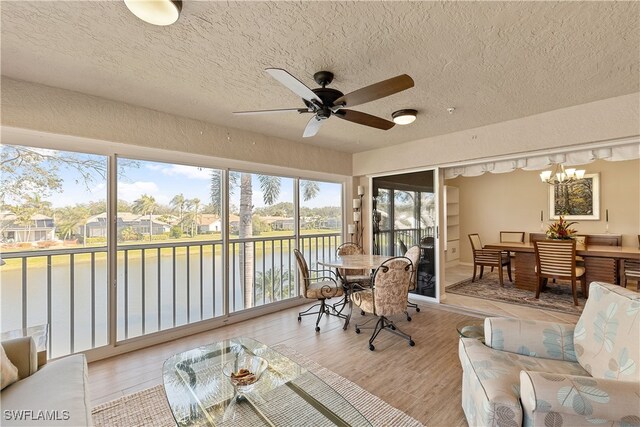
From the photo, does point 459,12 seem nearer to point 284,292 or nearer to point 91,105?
point 91,105

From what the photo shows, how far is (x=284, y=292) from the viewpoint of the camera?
453 cm

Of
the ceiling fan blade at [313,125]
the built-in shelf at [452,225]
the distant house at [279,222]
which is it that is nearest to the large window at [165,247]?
the distant house at [279,222]

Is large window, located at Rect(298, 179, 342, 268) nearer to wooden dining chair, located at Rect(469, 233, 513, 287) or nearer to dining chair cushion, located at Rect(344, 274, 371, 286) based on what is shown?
dining chair cushion, located at Rect(344, 274, 371, 286)

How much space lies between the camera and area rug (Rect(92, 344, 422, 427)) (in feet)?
6.20

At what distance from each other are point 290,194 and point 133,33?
298cm

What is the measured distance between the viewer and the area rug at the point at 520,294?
4044 millimetres

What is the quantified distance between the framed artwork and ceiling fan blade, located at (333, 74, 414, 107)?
6359 mm

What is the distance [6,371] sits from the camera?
1.52m

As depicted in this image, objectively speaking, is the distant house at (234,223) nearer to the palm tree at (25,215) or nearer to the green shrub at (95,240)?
the green shrub at (95,240)

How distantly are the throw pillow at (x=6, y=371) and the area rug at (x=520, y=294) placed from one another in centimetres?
515

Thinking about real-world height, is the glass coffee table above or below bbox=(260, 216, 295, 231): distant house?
below

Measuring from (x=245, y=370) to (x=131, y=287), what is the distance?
83.6 inches

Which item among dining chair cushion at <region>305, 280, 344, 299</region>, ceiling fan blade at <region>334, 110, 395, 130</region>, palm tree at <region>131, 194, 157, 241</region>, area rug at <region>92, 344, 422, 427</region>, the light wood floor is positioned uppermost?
ceiling fan blade at <region>334, 110, 395, 130</region>

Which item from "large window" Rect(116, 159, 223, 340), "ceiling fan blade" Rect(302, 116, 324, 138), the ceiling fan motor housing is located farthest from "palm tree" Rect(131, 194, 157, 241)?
the ceiling fan motor housing
